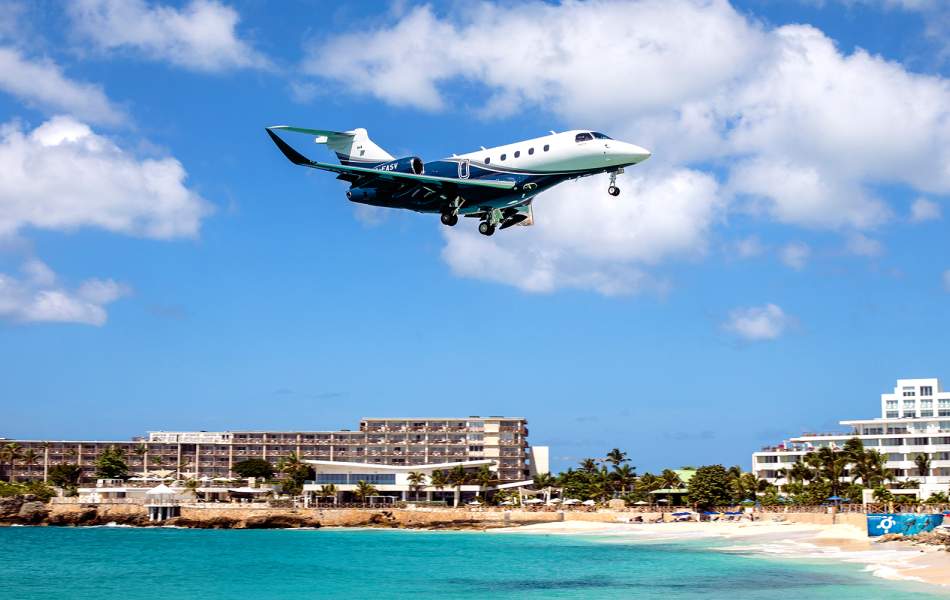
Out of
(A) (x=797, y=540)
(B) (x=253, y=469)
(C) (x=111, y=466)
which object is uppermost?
(C) (x=111, y=466)

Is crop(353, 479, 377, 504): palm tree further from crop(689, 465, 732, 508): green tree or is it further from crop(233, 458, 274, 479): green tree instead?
crop(689, 465, 732, 508): green tree

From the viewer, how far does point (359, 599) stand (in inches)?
3155

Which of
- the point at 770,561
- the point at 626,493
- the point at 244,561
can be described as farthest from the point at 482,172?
the point at 626,493

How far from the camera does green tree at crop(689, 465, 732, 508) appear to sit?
136250 millimetres

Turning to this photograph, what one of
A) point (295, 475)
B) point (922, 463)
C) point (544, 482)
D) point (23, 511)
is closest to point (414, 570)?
point (922, 463)

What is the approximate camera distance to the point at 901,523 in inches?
3688

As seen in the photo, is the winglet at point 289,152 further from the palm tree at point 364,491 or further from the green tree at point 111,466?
the green tree at point 111,466

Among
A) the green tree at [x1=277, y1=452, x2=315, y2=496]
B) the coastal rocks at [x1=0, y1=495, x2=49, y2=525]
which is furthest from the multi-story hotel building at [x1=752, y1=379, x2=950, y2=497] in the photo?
the coastal rocks at [x1=0, y1=495, x2=49, y2=525]

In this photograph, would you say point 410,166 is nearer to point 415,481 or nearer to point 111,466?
point 415,481

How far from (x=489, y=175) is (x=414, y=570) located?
5835cm

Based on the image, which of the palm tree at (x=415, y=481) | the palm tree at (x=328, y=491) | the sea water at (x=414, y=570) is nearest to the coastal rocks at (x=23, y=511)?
the sea water at (x=414, y=570)

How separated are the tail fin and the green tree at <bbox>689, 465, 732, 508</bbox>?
89.3 meters

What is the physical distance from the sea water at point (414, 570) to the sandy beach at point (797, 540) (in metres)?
2.59

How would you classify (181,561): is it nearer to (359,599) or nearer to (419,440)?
(359,599)
